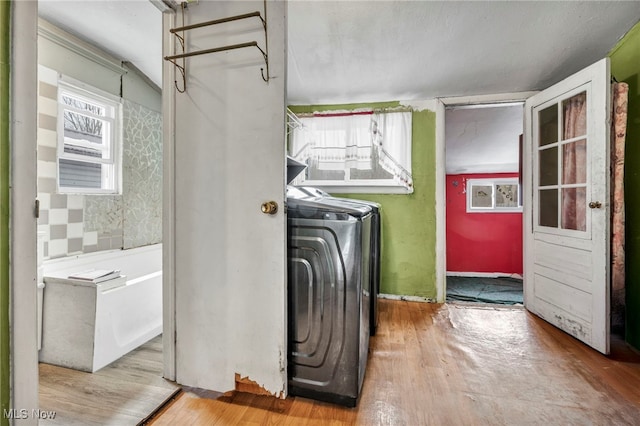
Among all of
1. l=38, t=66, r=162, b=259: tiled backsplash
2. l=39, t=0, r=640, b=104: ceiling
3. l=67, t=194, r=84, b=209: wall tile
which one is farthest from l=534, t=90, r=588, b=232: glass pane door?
l=67, t=194, r=84, b=209: wall tile

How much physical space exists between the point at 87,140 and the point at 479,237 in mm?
5524

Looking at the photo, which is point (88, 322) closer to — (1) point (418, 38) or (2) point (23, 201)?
(2) point (23, 201)

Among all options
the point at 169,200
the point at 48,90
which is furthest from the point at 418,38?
the point at 48,90

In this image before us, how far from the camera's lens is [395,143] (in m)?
2.93

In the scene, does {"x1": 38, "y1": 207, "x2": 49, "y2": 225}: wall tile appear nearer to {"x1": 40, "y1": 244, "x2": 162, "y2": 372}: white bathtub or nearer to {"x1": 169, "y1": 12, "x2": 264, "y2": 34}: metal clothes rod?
{"x1": 40, "y1": 244, "x2": 162, "y2": 372}: white bathtub

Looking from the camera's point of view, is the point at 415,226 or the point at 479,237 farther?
the point at 479,237

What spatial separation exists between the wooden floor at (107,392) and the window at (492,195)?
203 inches

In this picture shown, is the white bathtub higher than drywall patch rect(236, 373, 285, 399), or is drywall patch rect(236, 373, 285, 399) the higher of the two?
the white bathtub

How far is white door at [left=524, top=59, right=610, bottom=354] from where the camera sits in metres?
1.86

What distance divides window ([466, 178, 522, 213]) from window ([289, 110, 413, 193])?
112 inches

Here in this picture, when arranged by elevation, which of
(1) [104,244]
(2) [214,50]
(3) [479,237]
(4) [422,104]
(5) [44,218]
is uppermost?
(4) [422,104]

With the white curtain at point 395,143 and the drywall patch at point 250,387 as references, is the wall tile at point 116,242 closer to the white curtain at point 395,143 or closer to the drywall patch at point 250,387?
the drywall patch at point 250,387

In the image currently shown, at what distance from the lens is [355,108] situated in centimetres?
304

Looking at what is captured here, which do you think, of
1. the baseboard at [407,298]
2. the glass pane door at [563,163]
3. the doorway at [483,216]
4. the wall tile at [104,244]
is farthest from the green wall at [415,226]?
the wall tile at [104,244]
